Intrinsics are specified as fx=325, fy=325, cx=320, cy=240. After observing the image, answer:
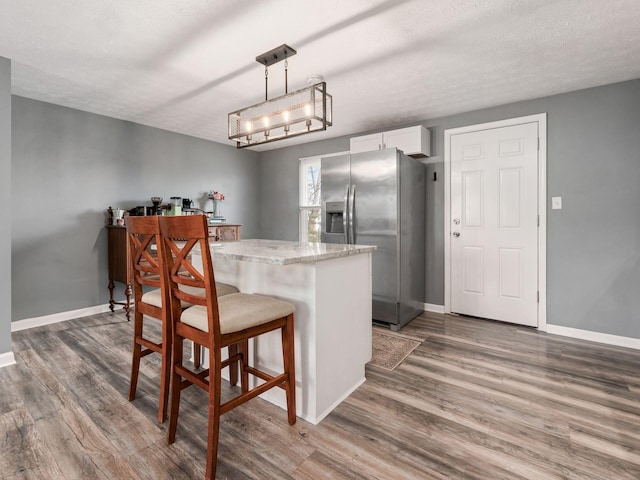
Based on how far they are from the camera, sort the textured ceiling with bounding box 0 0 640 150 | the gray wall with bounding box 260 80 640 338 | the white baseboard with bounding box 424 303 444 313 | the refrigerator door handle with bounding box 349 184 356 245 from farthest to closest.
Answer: the white baseboard with bounding box 424 303 444 313
the refrigerator door handle with bounding box 349 184 356 245
the gray wall with bounding box 260 80 640 338
the textured ceiling with bounding box 0 0 640 150

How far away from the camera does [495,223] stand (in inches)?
141

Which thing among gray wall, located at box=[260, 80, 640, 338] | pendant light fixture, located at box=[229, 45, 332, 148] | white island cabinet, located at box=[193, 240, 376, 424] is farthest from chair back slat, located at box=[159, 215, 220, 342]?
gray wall, located at box=[260, 80, 640, 338]

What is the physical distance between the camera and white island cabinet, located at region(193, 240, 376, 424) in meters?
1.81

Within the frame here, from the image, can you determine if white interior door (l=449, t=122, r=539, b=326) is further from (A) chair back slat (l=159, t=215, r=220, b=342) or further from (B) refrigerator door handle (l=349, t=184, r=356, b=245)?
(A) chair back slat (l=159, t=215, r=220, b=342)

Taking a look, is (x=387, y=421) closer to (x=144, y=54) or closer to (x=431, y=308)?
(x=431, y=308)

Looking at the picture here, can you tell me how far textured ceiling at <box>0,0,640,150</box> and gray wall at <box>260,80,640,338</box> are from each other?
8.3 inches

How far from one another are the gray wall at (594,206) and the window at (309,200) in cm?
264

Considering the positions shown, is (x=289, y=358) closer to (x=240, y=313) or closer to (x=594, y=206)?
(x=240, y=313)

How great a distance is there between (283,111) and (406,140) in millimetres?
2109

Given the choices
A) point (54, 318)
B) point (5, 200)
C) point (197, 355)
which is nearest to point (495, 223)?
point (197, 355)

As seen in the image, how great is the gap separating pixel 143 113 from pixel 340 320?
342 centimetres

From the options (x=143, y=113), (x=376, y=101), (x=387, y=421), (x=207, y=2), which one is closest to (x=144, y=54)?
(x=207, y=2)

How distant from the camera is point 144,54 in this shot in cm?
244

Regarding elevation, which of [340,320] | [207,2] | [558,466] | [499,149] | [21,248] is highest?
[207,2]
